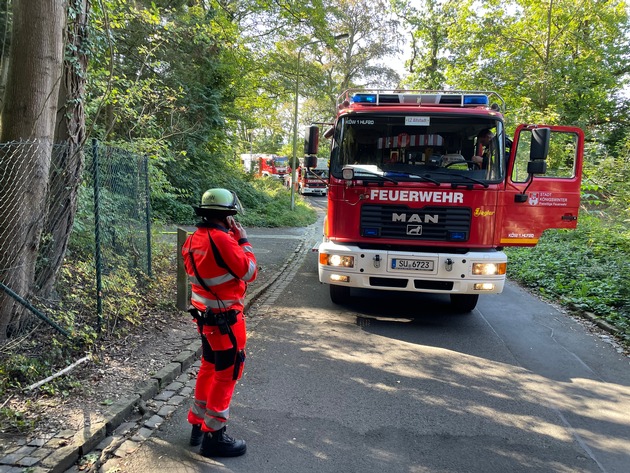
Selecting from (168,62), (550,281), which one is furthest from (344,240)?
(168,62)

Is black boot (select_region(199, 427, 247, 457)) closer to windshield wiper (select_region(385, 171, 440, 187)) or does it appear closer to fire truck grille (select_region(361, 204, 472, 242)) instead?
fire truck grille (select_region(361, 204, 472, 242))

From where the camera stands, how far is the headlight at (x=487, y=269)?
221 inches

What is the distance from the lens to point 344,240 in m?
6.00

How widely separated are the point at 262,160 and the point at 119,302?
36480mm

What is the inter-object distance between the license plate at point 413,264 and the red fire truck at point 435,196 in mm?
13

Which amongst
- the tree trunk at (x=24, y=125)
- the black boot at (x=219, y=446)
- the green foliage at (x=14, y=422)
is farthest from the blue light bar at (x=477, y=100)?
the green foliage at (x=14, y=422)

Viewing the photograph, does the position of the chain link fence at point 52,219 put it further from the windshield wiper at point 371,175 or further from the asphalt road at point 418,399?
the windshield wiper at point 371,175

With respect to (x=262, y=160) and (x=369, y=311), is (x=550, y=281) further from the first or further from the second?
(x=262, y=160)

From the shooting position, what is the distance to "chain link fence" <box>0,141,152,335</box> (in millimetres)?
3936

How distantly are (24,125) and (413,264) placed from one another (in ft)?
14.3

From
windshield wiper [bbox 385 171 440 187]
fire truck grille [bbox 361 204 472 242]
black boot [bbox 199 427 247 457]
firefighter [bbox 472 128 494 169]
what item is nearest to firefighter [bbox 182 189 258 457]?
black boot [bbox 199 427 247 457]

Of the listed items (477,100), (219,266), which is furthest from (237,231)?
(477,100)

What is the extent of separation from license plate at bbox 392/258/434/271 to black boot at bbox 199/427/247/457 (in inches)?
127

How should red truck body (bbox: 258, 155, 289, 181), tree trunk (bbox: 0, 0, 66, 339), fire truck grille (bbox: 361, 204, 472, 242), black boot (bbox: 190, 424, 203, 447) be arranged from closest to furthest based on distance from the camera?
black boot (bbox: 190, 424, 203, 447) → tree trunk (bbox: 0, 0, 66, 339) → fire truck grille (bbox: 361, 204, 472, 242) → red truck body (bbox: 258, 155, 289, 181)
